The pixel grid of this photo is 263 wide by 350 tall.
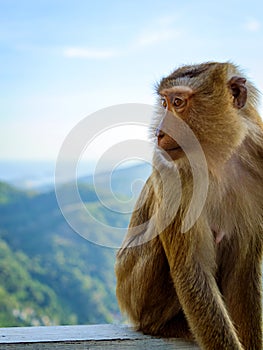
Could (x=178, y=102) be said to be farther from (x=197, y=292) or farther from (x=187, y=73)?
(x=197, y=292)

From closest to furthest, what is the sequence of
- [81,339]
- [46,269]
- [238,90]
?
[81,339], [238,90], [46,269]

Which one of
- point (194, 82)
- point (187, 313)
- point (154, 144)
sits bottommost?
point (187, 313)

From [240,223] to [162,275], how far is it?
1.07ft

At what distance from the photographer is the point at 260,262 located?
7.00ft

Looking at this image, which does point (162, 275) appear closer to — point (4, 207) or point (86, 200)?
point (86, 200)

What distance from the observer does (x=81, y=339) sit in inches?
75.3

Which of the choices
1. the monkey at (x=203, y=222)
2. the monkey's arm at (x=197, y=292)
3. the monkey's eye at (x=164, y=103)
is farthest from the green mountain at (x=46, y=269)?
the monkey's eye at (x=164, y=103)

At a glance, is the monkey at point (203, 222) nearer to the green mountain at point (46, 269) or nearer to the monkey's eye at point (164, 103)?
the monkey's eye at point (164, 103)

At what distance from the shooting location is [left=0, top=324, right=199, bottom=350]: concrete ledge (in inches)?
74.5

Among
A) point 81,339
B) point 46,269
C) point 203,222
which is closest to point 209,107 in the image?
point 203,222

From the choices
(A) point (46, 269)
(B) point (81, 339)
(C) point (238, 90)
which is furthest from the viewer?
(A) point (46, 269)

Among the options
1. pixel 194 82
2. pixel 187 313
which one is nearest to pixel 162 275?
pixel 187 313

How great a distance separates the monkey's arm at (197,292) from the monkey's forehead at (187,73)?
47cm

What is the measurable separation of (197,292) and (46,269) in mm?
2294
